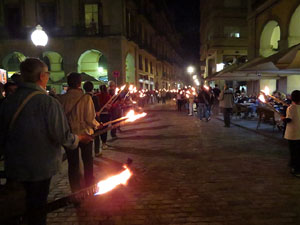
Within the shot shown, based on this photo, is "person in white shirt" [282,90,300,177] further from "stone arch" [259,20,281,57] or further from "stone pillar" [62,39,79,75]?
"stone pillar" [62,39,79,75]

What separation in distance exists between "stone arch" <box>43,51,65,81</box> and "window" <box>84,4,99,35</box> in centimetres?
478

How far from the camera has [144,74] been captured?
36.3 meters

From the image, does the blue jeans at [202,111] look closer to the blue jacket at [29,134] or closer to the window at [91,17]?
the blue jacket at [29,134]

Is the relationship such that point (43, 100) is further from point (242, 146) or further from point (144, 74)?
point (144, 74)

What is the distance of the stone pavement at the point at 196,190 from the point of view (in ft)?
12.6

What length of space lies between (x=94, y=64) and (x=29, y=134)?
26.3 m

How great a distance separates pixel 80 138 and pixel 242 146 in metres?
6.53

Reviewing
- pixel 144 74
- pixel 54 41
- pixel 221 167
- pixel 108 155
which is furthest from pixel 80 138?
pixel 144 74

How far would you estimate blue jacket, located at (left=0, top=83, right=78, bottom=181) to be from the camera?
248 cm

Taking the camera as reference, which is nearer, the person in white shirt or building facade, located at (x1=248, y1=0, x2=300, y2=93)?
the person in white shirt

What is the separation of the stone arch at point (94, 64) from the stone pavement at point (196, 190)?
20.1m

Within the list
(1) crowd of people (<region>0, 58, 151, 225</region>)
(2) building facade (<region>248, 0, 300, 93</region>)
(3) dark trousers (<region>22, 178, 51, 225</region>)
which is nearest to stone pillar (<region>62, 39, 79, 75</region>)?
(2) building facade (<region>248, 0, 300, 93</region>)

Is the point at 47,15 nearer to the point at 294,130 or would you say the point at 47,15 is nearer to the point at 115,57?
the point at 115,57

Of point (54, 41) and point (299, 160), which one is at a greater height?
point (54, 41)
